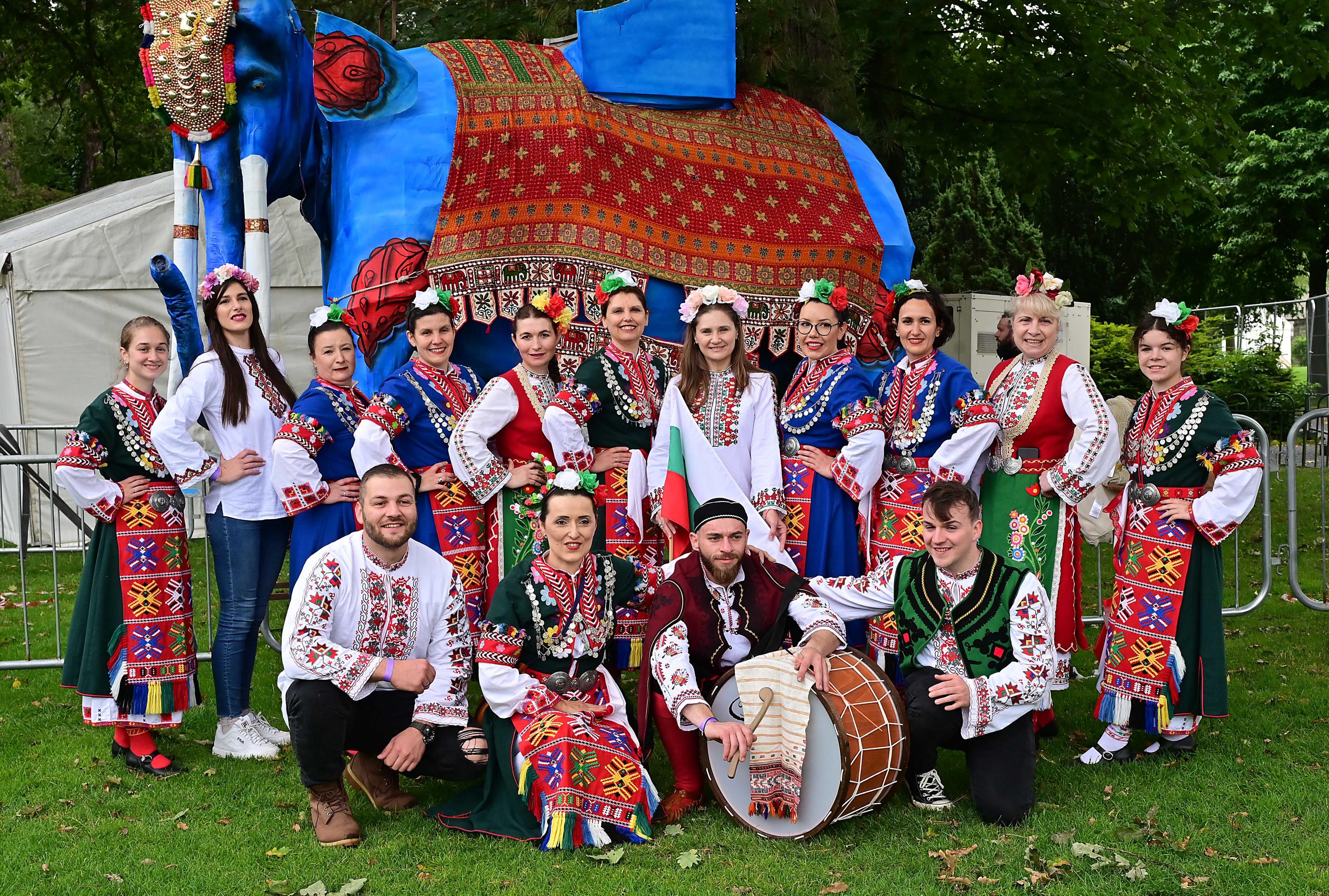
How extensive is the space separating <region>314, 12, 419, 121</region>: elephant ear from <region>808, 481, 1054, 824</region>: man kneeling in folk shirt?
118 inches

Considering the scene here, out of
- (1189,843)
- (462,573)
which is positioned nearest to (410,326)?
(462,573)

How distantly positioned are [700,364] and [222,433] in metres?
1.79

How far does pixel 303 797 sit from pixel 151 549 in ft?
3.50

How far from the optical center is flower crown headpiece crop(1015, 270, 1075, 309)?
4789 millimetres

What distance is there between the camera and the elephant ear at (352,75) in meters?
5.28

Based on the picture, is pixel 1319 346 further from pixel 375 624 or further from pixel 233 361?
pixel 375 624

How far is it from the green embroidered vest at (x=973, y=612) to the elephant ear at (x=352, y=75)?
303 cm

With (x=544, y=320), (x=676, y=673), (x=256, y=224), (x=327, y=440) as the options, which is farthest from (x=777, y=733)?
(x=256, y=224)

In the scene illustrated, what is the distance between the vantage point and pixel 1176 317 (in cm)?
459

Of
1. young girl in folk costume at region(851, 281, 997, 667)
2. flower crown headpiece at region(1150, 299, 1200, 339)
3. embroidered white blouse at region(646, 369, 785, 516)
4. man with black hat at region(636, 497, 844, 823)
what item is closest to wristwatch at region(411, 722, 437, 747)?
man with black hat at region(636, 497, 844, 823)

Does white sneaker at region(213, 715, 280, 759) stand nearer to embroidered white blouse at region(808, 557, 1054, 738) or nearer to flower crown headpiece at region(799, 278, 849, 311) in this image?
embroidered white blouse at region(808, 557, 1054, 738)

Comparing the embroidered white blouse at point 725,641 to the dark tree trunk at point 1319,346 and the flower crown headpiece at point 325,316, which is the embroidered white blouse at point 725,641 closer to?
the flower crown headpiece at point 325,316

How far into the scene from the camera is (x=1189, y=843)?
374 cm

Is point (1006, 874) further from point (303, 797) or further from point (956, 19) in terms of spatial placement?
point (956, 19)
